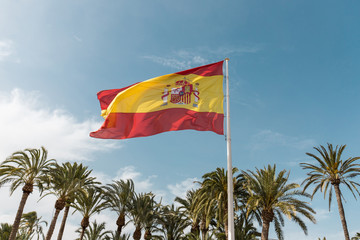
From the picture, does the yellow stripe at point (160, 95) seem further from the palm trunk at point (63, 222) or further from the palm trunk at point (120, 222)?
the palm trunk at point (120, 222)

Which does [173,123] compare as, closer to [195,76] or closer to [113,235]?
[195,76]

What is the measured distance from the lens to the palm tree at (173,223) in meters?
41.9

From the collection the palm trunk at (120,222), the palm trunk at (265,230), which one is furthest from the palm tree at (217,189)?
the palm trunk at (120,222)

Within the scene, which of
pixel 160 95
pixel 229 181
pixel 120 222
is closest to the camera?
pixel 229 181

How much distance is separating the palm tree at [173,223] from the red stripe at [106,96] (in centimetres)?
3122

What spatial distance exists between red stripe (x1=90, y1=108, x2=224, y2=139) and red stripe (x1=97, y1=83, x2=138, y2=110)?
1019mm

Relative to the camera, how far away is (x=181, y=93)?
12.8 meters

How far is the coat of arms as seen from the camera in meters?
12.6

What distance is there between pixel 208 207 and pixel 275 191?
732cm

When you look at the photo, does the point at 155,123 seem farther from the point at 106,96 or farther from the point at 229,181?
the point at 229,181

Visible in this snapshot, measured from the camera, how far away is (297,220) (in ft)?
92.7

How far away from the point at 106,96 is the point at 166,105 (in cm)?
290

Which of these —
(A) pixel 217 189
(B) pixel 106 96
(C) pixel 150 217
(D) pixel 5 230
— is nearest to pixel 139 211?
(C) pixel 150 217

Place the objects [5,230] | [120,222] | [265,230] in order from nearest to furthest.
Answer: [265,230] → [120,222] → [5,230]
